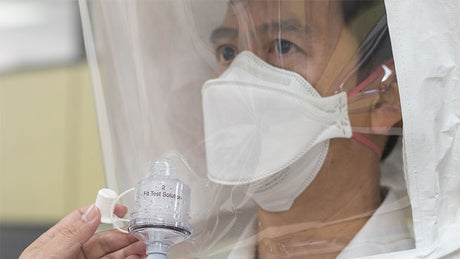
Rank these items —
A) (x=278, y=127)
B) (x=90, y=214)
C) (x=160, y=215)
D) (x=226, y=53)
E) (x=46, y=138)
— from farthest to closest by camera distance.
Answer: (x=46, y=138), (x=226, y=53), (x=278, y=127), (x=90, y=214), (x=160, y=215)

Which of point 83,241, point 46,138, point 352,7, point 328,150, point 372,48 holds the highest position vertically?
point 46,138

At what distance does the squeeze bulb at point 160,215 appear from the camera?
0.77m

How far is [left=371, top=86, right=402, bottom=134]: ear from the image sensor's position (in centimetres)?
92

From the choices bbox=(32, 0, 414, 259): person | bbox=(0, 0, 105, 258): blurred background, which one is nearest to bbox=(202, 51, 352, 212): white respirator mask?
bbox=(32, 0, 414, 259): person

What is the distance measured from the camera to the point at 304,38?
3.31 feet

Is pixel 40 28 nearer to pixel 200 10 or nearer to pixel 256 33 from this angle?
pixel 200 10

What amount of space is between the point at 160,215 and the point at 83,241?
0.70 ft

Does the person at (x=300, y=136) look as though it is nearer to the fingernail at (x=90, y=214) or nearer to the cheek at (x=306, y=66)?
the cheek at (x=306, y=66)

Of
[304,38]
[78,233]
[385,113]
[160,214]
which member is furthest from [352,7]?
[78,233]

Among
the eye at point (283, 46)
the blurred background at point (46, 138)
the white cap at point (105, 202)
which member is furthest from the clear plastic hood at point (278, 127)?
the blurred background at point (46, 138)

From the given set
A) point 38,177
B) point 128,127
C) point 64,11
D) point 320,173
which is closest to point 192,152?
point 128,127

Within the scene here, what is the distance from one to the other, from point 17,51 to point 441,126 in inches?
82.8

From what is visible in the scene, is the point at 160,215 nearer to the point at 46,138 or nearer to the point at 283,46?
the point at 283,46

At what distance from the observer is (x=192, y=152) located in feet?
3.67
